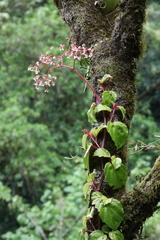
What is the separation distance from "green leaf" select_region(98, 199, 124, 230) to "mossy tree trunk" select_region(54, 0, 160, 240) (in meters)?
0.03

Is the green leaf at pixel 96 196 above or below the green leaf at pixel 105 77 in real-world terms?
below

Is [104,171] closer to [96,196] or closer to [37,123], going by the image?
[96,196]

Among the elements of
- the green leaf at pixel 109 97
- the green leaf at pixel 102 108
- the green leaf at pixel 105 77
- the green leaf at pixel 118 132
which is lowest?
the green leaf at pixel 118 132

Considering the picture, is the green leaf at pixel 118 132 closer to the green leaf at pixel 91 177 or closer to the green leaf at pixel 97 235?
the green leaf at pixel 91 177

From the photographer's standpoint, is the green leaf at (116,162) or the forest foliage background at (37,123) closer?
the green leaf at (116,162)

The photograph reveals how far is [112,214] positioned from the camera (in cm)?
64

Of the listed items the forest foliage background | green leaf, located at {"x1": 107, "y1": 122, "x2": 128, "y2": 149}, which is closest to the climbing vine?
green leaf, located at {"x1": 107, "y1": 122, "x2": 128, "y2": 149}

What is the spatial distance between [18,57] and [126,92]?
3.42 meters

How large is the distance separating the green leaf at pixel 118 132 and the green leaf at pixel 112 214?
0.14 m

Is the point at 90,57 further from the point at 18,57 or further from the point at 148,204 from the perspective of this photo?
the point at 18,57

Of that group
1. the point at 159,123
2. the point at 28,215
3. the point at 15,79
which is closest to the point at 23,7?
the point at 15,79

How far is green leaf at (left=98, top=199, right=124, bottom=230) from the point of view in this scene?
641 millimetres

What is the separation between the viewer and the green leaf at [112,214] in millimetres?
641

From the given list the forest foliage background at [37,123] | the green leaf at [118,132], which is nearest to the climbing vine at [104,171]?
the green leaf at [118,132]
